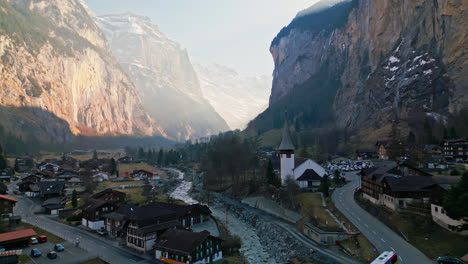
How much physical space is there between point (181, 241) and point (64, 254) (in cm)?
1280

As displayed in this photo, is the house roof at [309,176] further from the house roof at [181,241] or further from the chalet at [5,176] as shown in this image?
the chalet at [5,176]

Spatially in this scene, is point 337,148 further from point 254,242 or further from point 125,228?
point 125,228

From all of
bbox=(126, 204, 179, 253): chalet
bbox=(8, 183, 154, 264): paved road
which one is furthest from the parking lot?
bbox=(126, 204, 179, 253): chalet

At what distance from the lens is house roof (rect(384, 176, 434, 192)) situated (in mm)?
40344

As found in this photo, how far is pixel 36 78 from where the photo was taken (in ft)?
629

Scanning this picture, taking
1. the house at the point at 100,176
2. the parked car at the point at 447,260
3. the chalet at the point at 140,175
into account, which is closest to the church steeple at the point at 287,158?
the parked car at the point at 447,260

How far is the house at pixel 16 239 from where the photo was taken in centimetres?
3743

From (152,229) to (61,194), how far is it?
38931 mm

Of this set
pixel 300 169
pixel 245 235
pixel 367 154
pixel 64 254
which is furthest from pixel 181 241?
pixel 367 154

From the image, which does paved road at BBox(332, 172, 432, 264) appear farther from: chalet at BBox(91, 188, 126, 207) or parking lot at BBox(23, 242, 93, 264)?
chalet at BBox(91, 188, 126, 207)

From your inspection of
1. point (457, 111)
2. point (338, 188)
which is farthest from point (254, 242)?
point (457, 111)

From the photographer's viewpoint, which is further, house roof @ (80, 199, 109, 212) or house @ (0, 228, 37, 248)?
house roof @ (80, 199, 109, 212)

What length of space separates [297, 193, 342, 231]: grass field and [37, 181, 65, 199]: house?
4848 cm

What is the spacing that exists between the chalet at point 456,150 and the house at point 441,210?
33409 mm
